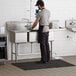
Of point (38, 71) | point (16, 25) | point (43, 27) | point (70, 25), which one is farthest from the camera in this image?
point (70, 25)

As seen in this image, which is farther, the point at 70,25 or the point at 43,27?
the point at 70,25

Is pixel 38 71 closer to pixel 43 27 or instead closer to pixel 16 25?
pixel 43 27

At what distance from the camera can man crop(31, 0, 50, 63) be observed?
21.2 feet

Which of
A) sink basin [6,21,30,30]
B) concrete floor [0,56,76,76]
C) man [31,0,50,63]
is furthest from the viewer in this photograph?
sink basin [6,21,30,30]

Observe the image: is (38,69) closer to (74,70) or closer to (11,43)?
(74,70)

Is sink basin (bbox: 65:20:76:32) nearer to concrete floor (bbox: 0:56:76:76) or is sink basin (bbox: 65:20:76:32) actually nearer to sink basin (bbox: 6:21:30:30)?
sink basin (bbox: 6:21:30:30)

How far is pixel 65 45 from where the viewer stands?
7715 millimetres

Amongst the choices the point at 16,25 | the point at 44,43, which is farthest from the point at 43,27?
the point at 16,25

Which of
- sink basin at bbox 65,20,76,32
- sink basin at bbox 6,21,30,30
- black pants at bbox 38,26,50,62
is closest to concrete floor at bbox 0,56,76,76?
black pants at bbox 38,26,50,62

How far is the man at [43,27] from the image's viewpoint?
6473 mm

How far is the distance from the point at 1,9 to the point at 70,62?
2241 mm

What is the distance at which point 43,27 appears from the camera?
653 cm

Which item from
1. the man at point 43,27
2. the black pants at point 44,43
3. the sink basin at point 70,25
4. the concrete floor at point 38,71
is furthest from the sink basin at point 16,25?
the sink basin at point 70,25

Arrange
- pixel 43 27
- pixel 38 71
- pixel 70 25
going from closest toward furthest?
pixel 38 71, pixel 43 27, pixel 70 25
